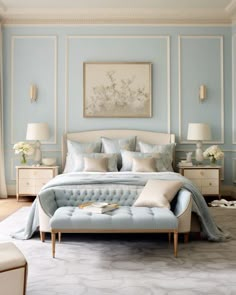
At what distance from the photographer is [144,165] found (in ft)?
17.9

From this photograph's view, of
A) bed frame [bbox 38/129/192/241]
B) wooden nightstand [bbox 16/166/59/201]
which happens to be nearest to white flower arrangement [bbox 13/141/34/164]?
wooden nightstand [bbox 16/166/59/201]

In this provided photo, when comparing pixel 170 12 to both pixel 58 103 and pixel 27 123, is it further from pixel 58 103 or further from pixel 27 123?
pixel 27 123

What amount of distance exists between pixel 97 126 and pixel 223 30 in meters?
2.74

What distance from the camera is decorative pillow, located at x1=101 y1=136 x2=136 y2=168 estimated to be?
610 cm

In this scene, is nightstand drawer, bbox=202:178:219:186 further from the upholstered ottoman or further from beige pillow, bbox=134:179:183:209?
the upholstered ottoman

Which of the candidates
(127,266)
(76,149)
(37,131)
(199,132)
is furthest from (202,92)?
(127,266)

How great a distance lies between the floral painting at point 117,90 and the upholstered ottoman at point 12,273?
179 inches

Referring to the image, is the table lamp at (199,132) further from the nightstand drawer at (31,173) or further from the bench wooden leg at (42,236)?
the bench wooden leg at (42,236)

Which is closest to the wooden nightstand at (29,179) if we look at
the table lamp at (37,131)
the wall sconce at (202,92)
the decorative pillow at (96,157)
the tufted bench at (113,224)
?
the table lamp at (37,131)

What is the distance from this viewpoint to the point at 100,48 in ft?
22.0

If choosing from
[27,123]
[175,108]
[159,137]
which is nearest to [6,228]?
[27,123]

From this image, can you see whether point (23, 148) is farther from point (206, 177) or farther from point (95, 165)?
point (206, 177)

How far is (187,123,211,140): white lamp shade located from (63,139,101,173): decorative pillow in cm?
151

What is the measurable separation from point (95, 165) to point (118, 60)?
7.08ft
